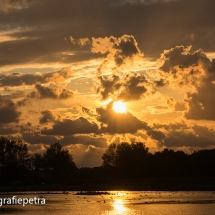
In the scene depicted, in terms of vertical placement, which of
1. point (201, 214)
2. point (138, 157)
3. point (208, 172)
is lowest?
point (201, 214)

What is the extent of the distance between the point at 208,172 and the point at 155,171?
71.5 feet

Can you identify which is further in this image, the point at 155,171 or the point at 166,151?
the point at 166,151

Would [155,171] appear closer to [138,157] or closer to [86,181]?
[138,157]

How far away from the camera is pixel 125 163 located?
182m

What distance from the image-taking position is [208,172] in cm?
15975

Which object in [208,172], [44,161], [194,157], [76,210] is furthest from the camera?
[44,161]

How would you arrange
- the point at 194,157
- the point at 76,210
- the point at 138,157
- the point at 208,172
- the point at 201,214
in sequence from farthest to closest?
1. the point at 138,157
2. the point at 194,157
3. the point at 208,172
4. the point at 76,210
5. the point at 201,214

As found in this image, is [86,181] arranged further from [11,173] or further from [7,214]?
[7,214]

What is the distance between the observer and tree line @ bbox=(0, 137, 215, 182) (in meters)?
165

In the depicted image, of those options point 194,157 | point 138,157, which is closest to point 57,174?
point 138,157

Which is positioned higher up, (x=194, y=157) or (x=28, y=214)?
(x=194, y=157)

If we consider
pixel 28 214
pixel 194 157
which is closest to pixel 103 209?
pixel 28 214

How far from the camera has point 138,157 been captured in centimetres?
18462

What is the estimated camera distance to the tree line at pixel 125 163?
6486 inches
